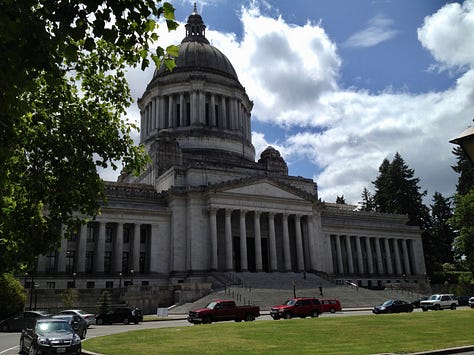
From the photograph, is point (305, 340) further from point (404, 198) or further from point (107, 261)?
point (404, 198)

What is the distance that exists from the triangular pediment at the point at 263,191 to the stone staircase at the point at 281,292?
10.6 meters

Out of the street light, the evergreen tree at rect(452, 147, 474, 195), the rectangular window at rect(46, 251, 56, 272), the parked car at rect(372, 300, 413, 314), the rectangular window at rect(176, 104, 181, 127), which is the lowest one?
the parked car at rect(372, 300, 413, 314)

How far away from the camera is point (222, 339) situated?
19312mm

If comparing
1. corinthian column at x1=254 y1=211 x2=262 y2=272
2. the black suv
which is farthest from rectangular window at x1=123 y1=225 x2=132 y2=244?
the black suv

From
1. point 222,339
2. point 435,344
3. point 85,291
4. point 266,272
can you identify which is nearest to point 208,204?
point 266,272

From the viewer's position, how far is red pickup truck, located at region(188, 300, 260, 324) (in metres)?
31.7

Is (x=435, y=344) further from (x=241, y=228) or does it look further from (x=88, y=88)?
(x=241, y=228)

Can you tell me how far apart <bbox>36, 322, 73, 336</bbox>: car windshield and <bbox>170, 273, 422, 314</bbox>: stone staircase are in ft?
79.6

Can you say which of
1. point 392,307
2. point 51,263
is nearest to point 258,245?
point 392,307

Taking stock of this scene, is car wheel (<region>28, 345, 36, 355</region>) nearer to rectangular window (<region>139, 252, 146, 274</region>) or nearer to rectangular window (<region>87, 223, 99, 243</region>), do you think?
rectangular window (<region>87, 223, 99, 243</region>)

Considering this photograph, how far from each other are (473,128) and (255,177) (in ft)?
175

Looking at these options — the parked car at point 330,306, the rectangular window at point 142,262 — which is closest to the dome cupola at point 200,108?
the rectangular window at point 142,262

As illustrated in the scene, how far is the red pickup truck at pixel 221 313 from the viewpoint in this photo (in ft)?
104

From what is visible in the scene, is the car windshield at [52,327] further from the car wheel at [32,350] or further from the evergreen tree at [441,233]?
the evergreen tree at [441,233]
